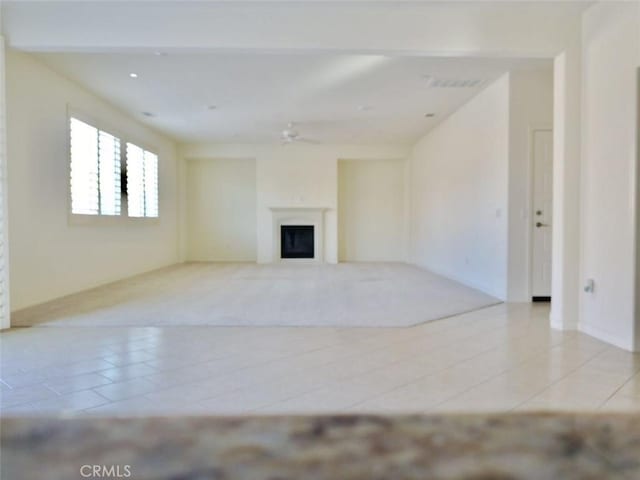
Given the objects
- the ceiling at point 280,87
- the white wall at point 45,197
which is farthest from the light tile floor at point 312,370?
the ceiling at point 280,87

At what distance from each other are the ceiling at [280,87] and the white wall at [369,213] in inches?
84.6

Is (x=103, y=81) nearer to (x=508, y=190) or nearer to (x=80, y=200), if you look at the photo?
(x=80, y=200)

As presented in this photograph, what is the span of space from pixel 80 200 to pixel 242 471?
5876 millimetres

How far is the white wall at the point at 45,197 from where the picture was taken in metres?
4.25

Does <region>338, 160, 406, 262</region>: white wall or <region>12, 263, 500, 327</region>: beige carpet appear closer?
<region>12, 263, 500, 327</region>: beige carpet

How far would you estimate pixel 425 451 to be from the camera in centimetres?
31

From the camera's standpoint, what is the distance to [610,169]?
10.6ft

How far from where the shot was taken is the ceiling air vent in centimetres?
502

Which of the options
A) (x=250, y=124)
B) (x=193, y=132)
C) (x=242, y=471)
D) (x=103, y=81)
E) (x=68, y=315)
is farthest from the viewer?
(x=193, y=132)

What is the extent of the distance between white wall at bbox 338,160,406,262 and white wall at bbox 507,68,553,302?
5.21m

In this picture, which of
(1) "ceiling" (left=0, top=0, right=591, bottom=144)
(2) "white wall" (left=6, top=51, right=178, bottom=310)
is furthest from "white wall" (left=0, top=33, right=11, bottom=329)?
(2) "white wall" (left=6, top=51, right=178, bottom=310)

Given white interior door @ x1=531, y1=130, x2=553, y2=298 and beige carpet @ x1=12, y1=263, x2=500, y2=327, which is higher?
white interior door @ x1=531, y1=130, x2=553, y2=298

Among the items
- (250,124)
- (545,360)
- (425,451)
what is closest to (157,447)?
(425,451)

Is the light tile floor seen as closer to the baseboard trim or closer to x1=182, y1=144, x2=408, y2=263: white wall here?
the baseboard trim
